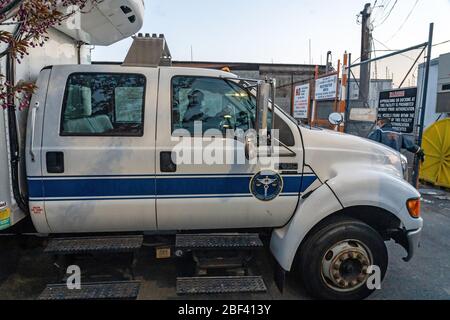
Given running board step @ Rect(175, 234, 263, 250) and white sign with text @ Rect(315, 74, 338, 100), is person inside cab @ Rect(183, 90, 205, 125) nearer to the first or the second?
running board step @ Rect(175, 234, 263, 250)

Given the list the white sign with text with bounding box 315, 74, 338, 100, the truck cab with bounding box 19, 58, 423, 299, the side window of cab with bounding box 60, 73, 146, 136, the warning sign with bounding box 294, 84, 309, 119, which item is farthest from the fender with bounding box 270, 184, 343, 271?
the warning sign with bounding box 294, 84, 309, 119

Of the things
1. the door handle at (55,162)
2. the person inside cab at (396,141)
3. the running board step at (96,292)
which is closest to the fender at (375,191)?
the running board step at (96,292)

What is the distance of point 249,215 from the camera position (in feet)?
10.0

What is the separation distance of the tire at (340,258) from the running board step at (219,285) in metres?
0.47

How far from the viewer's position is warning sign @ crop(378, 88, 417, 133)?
7.14m

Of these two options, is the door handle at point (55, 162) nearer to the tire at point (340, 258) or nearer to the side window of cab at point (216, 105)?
the side window of cab at point (216, 105)

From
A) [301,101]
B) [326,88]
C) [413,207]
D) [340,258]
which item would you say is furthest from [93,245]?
[301,101]

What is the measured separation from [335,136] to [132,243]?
2.09 m

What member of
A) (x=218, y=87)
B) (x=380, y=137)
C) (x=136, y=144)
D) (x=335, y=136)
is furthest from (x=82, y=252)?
(x=380, y=137)

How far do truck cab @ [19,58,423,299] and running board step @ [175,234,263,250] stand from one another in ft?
0.27

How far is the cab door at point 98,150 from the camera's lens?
2805mm

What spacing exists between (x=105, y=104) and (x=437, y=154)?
24.2 ft

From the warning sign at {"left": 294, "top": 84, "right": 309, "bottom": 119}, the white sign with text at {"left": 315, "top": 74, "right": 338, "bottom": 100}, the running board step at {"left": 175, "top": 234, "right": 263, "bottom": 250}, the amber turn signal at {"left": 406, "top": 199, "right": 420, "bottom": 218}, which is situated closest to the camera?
the running board step at {"left": 175, "top": 234, "right": 263, "bottom": 250}

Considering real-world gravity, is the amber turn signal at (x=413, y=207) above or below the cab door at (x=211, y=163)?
below
